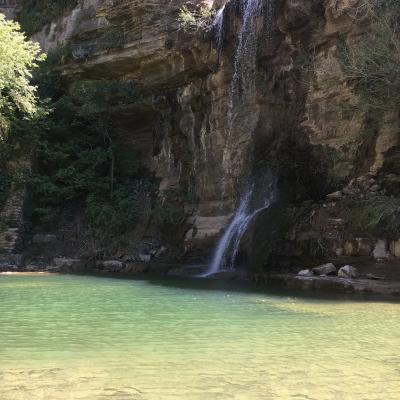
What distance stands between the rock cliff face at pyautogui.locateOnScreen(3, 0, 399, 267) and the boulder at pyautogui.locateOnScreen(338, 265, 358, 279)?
0.81 meters

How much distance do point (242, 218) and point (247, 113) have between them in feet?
13.6

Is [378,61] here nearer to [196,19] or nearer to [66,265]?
[196,19]

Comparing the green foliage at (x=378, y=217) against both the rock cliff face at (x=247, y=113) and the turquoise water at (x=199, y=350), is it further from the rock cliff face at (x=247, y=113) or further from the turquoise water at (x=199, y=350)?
the turquoise water at (x=199, y=350)

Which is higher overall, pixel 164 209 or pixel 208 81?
pixel 208 81

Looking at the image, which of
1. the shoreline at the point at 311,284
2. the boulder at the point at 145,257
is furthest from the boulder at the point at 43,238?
the shoreline at the point at 311,284

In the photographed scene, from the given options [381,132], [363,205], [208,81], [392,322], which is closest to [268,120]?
[208,81]

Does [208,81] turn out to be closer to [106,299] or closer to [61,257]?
[61,257]

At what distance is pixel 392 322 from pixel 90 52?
64.8ft

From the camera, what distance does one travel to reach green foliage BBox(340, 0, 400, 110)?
501 inches

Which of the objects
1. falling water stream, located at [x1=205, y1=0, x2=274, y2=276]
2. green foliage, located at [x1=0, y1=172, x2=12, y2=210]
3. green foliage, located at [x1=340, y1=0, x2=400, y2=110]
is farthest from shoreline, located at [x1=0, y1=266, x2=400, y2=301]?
green foliage, located at [x1=0, y1=172, x2=12, y2=210]

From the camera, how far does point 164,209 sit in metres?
20.9

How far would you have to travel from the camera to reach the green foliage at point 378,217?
1194 cm

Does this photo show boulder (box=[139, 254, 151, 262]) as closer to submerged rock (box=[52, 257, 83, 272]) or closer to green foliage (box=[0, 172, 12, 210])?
submerged rock (box=[52, 257, 83, 272])

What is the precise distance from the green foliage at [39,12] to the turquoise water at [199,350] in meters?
22.2
